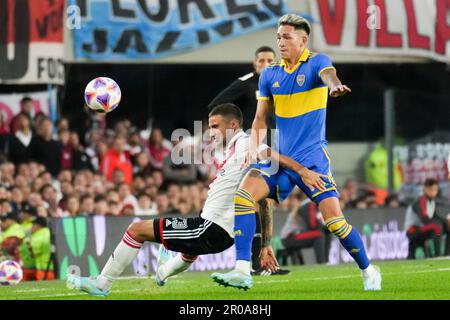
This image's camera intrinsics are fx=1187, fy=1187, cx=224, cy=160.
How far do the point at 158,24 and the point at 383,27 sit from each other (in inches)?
167

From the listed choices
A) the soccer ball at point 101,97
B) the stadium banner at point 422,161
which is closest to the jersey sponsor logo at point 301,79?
the soccer ball at point 101,97

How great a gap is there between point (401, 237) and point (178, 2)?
537cm

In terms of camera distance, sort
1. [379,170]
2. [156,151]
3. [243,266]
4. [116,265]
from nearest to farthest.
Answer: [116,265]
[243,266]
[156,151]
[379,170]

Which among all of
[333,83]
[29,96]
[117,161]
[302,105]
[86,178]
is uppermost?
[29,96]

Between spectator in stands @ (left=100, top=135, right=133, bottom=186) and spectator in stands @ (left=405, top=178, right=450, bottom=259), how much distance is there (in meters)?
4.57

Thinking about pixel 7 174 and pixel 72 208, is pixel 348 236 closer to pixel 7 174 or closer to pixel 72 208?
pixel 72 208

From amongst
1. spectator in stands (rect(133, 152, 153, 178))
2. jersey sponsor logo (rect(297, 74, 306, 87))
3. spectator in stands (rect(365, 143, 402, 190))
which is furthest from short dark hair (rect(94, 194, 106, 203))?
jersey sponsor logo (rect(297, 74, 306, 87))

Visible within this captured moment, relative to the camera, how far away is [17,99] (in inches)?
770

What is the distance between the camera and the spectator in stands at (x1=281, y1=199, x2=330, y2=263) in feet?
59.1

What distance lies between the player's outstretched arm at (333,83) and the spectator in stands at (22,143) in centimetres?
893

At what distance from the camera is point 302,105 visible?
10.7m

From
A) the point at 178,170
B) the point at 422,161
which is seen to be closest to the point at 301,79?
the point at 178,170
